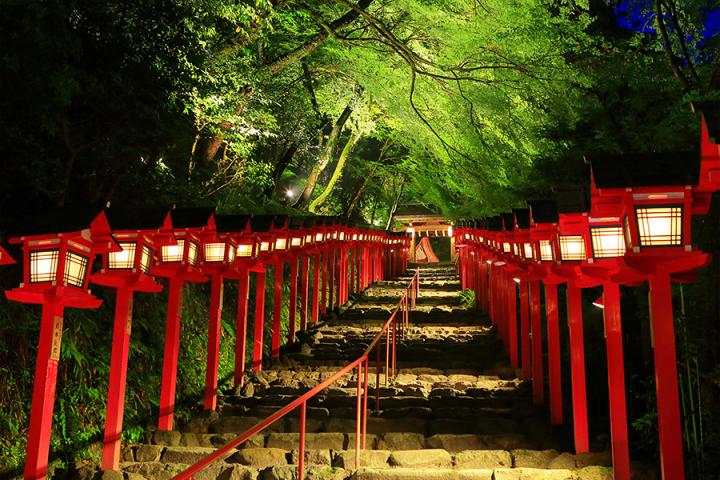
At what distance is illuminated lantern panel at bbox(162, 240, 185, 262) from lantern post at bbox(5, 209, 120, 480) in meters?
2.39

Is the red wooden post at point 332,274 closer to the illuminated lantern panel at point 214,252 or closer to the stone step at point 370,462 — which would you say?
the illuminated lantern panel at point 214,252

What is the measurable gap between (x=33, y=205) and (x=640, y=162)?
7388mm

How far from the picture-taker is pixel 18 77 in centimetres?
697

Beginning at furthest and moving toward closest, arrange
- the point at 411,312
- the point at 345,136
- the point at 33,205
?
1. the point at 345,136
2. the point at 411,312
3. the point at 33,205

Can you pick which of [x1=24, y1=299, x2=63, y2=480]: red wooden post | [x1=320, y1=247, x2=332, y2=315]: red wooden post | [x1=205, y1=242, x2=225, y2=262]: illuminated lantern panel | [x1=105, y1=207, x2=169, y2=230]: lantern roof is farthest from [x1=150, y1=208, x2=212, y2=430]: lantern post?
[x1=320, y1=247, x2=332, y2=315]: red wooden post

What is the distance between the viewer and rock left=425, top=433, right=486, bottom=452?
25.9 ft

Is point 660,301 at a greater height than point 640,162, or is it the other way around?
point 640,162

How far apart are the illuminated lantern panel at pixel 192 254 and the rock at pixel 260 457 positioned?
→ 2.86m

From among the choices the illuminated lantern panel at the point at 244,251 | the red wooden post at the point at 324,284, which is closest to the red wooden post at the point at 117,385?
the illuminated lantern panel at the point at 244,251

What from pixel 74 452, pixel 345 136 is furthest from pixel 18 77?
pixel 345 136

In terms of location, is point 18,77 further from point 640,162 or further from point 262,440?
point 640,162

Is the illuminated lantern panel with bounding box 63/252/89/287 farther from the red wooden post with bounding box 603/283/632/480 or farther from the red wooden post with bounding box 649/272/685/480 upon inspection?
the red wooden post with bounding box 603/283/632/480

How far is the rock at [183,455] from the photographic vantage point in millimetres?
7375

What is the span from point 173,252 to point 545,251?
535 centimetres
